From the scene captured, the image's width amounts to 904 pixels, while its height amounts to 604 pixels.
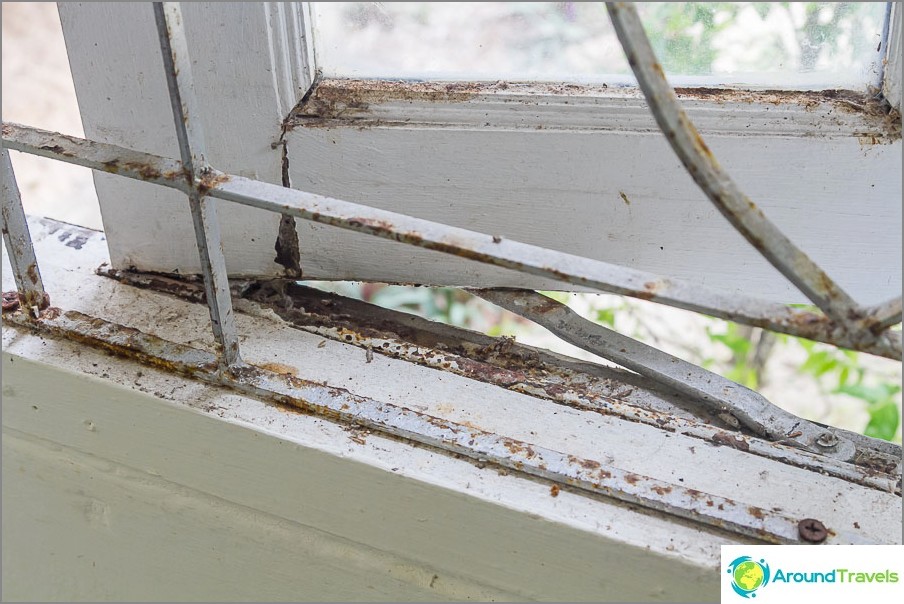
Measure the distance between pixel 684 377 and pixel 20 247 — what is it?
1.83 ft

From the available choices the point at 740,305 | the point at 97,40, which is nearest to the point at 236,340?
the point at 97,40

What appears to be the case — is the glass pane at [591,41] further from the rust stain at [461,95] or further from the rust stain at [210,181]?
the rust stain at [210,181]

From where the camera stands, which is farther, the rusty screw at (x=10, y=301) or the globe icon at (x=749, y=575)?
the rusty screw at (x=10, y=301)

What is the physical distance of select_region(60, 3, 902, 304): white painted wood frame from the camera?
660 millimetres

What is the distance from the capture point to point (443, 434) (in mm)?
628

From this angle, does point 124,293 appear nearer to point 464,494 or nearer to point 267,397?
point 267,397

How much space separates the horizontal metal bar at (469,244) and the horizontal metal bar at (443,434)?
16 cm

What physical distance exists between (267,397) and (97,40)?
32 centimetres

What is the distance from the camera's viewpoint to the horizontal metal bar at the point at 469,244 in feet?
1.52

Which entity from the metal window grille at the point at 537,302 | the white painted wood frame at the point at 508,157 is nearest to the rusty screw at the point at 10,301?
the metal window grille at the point at 537,302

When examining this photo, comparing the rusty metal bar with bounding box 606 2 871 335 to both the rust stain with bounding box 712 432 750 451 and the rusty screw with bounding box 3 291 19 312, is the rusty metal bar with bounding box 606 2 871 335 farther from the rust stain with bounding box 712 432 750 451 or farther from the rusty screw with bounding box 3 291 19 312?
the rusty screw with bounding box 3 291 19 312

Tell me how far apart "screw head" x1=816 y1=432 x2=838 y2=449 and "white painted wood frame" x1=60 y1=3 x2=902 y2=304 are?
141mm

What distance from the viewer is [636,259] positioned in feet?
2.40

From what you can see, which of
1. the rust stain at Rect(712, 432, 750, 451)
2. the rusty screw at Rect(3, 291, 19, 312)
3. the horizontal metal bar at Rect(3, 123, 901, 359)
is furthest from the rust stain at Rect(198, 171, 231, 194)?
the rust stain at Rect(712, 432, 750, 451)
